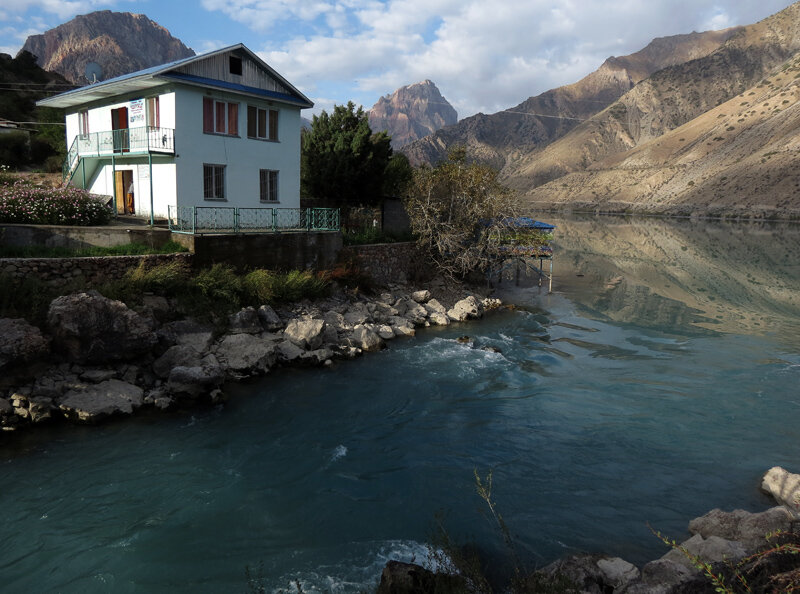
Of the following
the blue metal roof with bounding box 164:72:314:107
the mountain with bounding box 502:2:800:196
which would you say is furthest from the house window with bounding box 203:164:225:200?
the mountain with bounding box 502:2:800:196

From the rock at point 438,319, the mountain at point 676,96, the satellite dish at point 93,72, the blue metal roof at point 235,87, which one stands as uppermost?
the mountain at point 676,96

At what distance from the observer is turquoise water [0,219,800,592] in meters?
8.84

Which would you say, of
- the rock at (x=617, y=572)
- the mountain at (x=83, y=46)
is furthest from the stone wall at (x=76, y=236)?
the mountain at (x=83, y=46)

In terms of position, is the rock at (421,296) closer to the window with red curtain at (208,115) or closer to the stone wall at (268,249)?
the stone wall at (268,249)

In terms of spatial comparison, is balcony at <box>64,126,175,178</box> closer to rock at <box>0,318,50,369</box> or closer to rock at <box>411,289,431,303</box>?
rock at <box>0,318,50,369</box>

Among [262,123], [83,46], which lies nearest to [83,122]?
[262,123]

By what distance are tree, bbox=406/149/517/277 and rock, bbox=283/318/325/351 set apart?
1145cm

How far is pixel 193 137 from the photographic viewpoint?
23.0m

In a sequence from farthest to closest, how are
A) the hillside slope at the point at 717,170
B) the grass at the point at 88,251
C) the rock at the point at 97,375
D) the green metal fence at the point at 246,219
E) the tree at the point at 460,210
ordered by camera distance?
the hillside slope at the point at 717,170
the tree at the point at 460,210
the green metal fence at the point at 246,219
the grass at the point at 88,251
the rock at the point at 97,375

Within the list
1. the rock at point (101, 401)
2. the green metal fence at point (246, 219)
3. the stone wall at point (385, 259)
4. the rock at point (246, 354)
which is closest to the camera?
the rock at point (101, 401)

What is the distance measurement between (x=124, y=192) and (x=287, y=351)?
14095 mm

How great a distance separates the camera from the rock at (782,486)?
10.1 m

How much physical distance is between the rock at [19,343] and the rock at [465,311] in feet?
52.9

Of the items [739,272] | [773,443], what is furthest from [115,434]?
[739,272]
